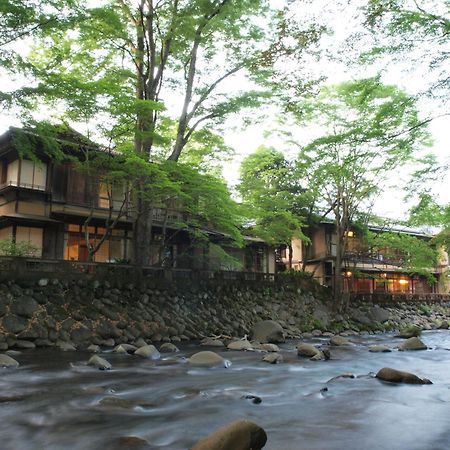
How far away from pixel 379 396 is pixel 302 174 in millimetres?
18769

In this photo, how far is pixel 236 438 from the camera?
13.3 ft

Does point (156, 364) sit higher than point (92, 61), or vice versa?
point (92, 61)

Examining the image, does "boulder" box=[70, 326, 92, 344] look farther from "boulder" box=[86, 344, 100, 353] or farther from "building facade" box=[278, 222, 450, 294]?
"building facade" box=[278, 222, 450, 294]

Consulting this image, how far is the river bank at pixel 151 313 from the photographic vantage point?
13039 mm

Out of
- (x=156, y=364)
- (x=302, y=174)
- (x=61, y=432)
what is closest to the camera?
(x=61, y=432)

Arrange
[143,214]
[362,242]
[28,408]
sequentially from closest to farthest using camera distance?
[28,408]
[143,214]
[362,242]

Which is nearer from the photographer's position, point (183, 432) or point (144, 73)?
point (183, 432)

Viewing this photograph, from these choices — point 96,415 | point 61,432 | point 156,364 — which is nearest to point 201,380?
point 156,364

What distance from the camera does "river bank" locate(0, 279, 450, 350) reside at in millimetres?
13039

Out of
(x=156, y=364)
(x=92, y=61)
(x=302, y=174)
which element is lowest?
(x=156, y=364)

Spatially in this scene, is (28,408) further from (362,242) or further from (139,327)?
(362,242)

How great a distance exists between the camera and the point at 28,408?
624cm

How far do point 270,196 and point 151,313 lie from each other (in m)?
12.1

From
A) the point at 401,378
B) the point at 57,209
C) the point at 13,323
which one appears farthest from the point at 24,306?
the point at 401,378
